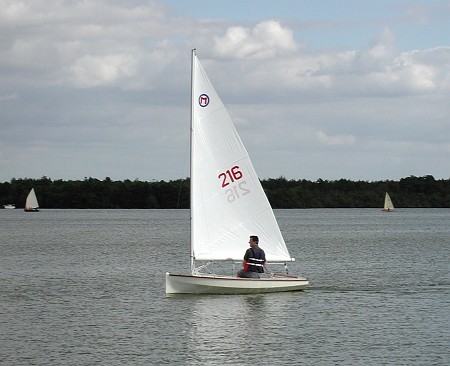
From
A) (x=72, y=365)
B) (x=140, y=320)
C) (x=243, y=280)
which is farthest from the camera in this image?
(x=243, y=280)

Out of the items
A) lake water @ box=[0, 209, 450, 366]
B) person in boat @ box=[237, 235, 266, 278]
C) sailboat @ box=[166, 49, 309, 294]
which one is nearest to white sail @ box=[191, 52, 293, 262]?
sailboat @ box=[166, 49, 309, 294]

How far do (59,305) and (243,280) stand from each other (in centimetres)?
658

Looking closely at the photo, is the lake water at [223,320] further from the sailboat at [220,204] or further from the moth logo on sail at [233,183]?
the moth logo on sail at [233,183]

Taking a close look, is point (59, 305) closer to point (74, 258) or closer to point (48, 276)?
point (48, 276)

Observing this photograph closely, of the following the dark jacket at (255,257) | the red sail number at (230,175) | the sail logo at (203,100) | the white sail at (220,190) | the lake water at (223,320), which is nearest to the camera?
the lake water at (223,320)

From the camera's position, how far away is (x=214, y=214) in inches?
1245

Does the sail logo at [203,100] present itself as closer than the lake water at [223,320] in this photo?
No

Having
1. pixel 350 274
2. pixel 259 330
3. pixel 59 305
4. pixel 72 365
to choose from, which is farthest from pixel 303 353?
pixel 350 274

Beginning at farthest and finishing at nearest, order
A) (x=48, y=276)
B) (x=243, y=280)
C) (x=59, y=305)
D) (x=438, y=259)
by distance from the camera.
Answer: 1. (x=438, y=259)
2. (x=48, y=276)
3. (x=59, y=305)
4. (x=243, y=280)

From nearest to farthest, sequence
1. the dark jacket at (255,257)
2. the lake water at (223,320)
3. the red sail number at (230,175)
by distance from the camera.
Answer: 1. the lake water at (223,320)
2. the dark jacket at (255,257)
3. the red sail number at (230,175)

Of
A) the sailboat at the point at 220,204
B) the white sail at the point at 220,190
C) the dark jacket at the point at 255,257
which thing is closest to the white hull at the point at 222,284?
the sailboat at the point at 220,204

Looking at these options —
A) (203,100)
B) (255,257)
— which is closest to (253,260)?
(255,257)

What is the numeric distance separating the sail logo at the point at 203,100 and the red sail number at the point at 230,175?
7.42 feet

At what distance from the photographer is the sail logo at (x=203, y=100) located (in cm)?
3081
